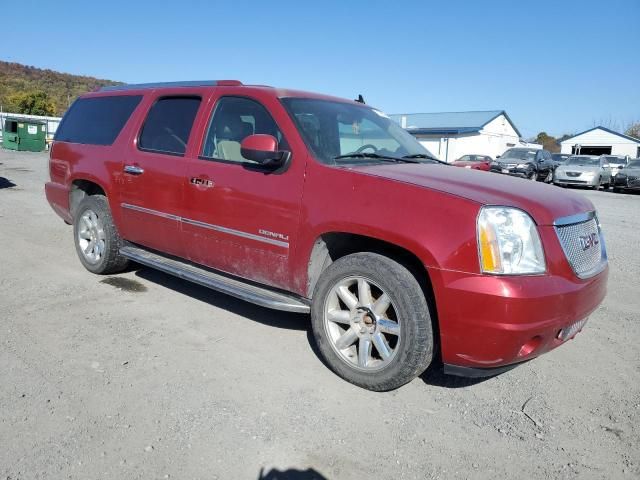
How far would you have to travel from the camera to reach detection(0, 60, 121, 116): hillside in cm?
6056

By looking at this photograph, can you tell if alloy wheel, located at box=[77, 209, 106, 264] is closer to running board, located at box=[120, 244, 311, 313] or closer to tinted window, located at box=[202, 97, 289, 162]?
running board, located at box=[120, 244, 311, 313]

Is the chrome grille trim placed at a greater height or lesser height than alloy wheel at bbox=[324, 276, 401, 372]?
greater

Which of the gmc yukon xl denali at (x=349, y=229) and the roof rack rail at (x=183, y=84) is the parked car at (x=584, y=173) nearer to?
the gmc yukon xl denali at (x=349, y=229)

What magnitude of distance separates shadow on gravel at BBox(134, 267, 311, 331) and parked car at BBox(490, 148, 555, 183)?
62.4ft

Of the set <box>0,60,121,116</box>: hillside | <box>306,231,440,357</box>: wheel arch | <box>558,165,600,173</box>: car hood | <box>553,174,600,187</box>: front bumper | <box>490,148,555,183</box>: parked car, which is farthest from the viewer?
<box>0,60,121,116</box>: hillside

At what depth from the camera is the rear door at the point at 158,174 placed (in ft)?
14.3

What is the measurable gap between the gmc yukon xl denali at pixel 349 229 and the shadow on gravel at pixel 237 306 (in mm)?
459

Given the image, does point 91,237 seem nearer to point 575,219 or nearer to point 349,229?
point 349,229

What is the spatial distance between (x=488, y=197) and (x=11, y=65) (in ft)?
284

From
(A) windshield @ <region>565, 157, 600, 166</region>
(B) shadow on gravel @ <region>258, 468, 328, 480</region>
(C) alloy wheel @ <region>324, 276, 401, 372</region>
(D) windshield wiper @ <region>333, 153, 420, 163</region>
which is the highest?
(A) windshield @ <region>565, 157, 600, 166</region>

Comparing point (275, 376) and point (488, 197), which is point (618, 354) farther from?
point (275, 376)

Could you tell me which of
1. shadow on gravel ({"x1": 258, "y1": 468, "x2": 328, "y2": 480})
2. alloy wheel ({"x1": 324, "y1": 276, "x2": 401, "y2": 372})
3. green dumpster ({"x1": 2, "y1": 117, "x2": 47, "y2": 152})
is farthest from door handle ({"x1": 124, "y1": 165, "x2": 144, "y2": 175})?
green dumpster ({"x1": 2, "y1": 117, "x2": 47, "y2": 152})

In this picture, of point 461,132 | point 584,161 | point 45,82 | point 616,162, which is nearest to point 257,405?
point 584,161

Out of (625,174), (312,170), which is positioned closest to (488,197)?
(312,170)
